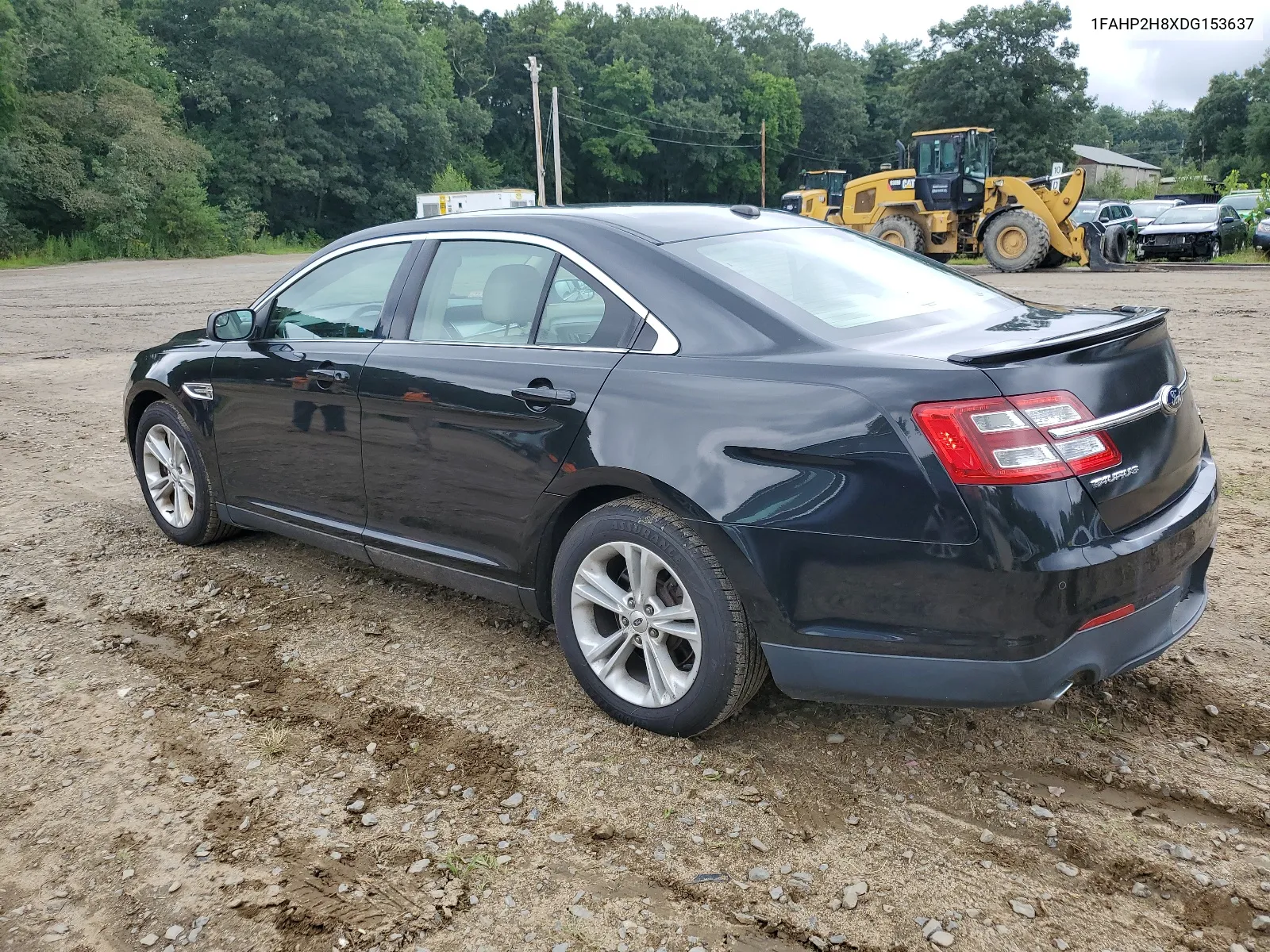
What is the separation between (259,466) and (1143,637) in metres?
3.54

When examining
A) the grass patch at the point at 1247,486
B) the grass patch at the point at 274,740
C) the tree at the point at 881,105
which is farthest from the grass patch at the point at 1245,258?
the tree at the point at 881,105

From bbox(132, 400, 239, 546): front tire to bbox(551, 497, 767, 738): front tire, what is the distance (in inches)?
96.1

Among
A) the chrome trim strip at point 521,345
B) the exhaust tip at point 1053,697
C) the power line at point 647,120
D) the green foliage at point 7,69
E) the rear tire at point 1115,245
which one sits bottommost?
the exhaust tip at point 1053,697

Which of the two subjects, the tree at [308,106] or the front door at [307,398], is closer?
the front door at [307,398]

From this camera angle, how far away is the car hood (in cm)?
2317

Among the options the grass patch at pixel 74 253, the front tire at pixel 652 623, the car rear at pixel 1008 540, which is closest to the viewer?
the car rear at pixel 1008 540

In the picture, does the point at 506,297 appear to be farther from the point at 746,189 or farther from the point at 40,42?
the point at 746,189

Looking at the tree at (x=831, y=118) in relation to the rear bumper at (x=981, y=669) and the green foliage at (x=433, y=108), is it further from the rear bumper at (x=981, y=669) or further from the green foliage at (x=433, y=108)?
the rear bumper at (x=981, y=669)

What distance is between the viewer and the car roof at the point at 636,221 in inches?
A: 139

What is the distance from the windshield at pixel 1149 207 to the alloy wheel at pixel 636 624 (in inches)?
1191

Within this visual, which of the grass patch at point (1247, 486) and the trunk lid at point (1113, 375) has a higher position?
the trunk lid at point (1113, 375)

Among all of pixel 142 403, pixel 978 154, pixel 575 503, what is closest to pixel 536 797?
pixel 575 503

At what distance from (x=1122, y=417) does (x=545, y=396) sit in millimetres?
1684

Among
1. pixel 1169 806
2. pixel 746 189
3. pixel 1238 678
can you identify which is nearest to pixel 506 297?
pixel 1169 806
